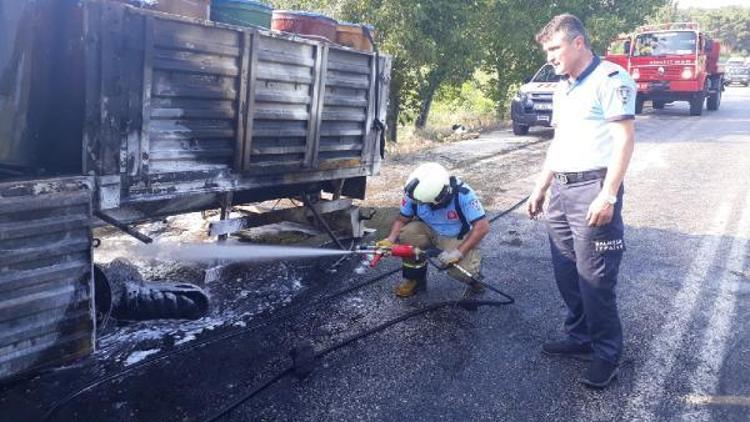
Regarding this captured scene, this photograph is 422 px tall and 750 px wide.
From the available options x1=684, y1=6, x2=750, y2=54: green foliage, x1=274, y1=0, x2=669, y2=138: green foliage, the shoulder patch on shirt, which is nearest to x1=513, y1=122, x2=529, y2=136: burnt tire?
x1=274, y1=0, x2=669, y2=138: green foliage

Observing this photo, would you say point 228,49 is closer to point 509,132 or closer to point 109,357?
point 109,357

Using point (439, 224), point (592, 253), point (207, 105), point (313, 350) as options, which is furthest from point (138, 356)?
point (592, 253)

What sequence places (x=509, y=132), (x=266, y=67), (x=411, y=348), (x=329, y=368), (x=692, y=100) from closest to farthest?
1. (x=329, y=368)
2. (x=411, y=348)
3. (x=266, y=67)
4. (x=509, y=132)
5. (x=692, y=100)

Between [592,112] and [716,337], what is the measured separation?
5.86 ft

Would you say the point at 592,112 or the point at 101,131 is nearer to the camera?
the point at 592,112

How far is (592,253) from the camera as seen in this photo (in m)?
3.11

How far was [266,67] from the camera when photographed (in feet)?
13.0

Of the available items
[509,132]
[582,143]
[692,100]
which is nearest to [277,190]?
[582,143]

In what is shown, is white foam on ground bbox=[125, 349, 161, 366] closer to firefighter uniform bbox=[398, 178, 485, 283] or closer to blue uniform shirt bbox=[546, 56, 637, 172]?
firefighter uniform bbox=[398, 178, 485, 283]

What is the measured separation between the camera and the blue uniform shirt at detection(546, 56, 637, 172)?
2930mm

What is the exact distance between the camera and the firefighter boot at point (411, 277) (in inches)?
172

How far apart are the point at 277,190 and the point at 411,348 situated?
6.37 ft

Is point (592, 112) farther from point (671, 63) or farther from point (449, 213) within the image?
point (671, 63)

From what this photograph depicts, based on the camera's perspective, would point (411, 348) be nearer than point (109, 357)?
No
